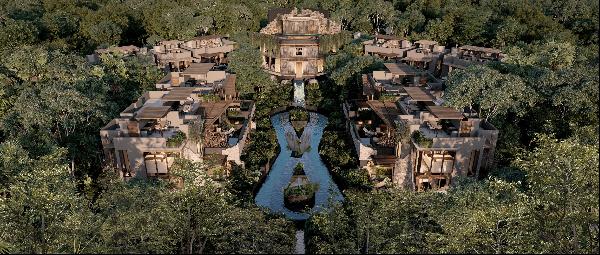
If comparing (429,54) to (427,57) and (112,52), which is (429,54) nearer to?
(427,57)

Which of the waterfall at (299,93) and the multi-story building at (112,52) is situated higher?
the multi-story building at (112,52)

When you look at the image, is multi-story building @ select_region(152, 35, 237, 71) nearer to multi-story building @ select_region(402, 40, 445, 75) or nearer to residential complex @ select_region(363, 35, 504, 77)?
residential complex @ select_region(363, 35, 504, 77)

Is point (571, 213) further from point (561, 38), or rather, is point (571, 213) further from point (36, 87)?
point (561, 38)

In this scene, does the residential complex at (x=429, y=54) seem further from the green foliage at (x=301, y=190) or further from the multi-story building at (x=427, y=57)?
the green foliage at (x=301, y=190)

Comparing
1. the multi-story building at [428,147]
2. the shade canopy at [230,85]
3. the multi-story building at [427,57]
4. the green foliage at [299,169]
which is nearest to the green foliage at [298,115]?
the shade canopy at [230,85]

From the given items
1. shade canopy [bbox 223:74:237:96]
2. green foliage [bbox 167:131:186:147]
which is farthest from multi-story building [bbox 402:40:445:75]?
green foliage [bbox 167:131:186:147]

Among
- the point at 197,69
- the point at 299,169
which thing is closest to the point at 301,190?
the point at 299,169
